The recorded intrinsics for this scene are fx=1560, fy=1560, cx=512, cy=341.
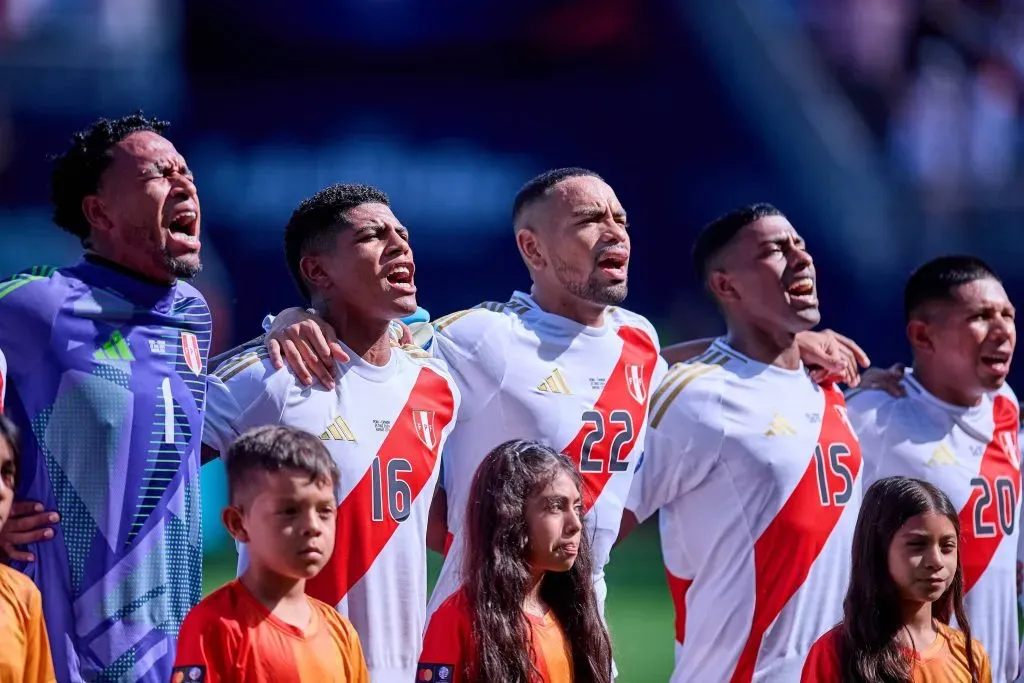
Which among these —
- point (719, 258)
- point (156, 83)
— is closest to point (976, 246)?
point (156, 83)

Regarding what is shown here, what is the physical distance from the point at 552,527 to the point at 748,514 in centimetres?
155

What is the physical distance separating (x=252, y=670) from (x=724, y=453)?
2457 millimetres

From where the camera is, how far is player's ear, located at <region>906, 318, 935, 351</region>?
6434 mm

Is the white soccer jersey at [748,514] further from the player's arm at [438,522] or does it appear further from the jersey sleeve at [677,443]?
the player's arm at [438,522]

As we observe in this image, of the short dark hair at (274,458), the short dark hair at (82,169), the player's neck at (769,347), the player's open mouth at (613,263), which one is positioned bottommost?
the short dark hair at (274,458)

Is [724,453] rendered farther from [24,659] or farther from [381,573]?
[24,659]

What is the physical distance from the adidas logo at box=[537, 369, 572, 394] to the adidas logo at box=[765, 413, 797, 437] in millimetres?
857

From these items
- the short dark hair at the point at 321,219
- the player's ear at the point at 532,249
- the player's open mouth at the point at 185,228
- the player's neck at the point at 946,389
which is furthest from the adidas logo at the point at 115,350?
the player's neck at the point at 946,389

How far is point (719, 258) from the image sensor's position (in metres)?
6.38

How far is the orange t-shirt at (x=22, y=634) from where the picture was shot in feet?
13.4

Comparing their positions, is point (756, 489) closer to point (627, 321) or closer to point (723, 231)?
point (627, 321)

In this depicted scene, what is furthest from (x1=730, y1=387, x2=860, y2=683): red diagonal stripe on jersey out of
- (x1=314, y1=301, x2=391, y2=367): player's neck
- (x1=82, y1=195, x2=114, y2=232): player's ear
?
(x1=82, y1=195, x2=114, y2=232): player's ear

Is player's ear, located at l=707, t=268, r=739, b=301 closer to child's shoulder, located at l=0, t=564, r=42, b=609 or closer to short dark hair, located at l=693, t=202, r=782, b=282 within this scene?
short dark hair, located at l=693, t=202, r=782, b=282

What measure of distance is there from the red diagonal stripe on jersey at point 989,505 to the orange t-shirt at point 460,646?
7.12 feet
